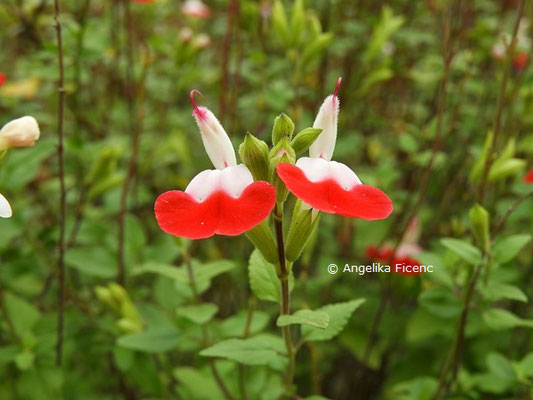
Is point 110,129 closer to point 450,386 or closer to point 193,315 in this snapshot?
A: point 193,315

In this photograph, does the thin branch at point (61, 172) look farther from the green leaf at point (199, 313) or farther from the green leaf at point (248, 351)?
the green leaf at point (248, 351)

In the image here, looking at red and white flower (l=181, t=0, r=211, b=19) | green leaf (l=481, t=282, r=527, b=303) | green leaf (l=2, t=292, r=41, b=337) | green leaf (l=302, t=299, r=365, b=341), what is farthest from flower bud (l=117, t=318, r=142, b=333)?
red and white flower (l=181, t=0, r=211, b=19)

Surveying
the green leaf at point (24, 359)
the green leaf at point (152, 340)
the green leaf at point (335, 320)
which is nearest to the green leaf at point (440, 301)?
the green leaf at point (335, 320)

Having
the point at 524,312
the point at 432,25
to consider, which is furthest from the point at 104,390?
the point at 432,25

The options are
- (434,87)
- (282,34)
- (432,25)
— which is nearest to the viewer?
(282,34)

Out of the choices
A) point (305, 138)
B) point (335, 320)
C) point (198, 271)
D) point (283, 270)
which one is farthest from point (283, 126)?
point (198, 271)

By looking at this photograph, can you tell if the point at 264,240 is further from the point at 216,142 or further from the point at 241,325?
the point at 241,325
